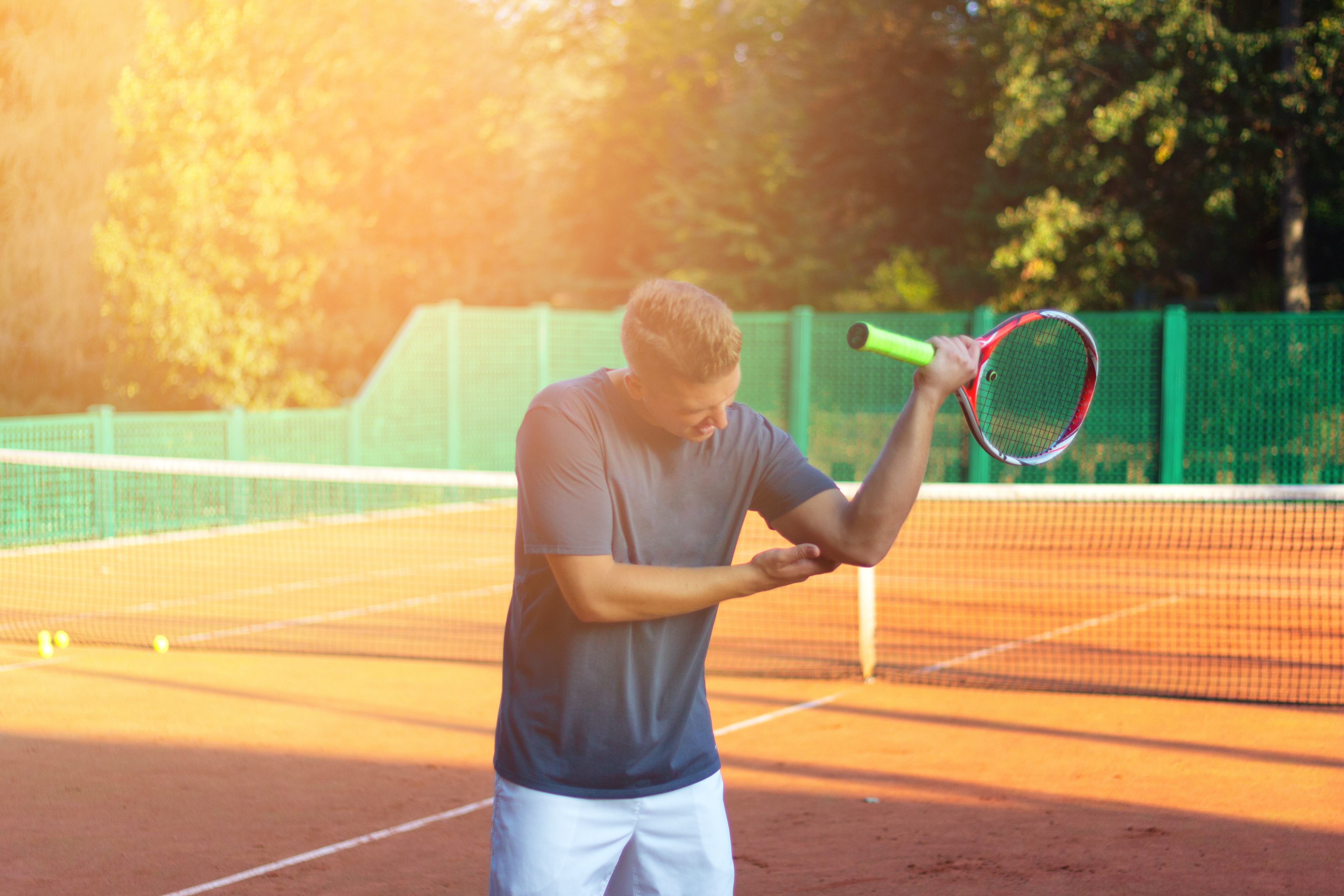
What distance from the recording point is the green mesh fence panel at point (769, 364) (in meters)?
20.3

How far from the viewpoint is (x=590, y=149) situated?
3594 cm

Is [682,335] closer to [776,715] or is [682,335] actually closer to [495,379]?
[776,715]

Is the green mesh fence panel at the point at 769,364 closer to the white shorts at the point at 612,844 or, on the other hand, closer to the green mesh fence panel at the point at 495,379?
the green mesh fence panel at the point at 495,379

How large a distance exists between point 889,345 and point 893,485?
26 cm

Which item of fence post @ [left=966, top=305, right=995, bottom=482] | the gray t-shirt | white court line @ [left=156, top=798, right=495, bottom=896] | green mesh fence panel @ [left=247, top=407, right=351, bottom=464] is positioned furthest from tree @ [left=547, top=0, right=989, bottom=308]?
the gray t-shirt

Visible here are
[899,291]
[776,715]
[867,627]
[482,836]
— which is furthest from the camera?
[899,291]

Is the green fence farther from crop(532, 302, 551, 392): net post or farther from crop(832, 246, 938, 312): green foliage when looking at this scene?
crop(832, 246, 938, 312): green foliage

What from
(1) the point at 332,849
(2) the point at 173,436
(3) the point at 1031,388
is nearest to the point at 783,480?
(3) the point at 1031,388

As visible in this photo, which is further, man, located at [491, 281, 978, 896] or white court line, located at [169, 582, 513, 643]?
→ white court line, located at [169, 582, 513, 643]

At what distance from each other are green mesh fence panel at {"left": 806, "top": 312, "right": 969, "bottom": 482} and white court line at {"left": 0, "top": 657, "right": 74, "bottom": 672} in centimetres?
1204

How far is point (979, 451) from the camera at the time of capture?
18.6 meters

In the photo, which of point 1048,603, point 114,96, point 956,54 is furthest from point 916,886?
point 956,54

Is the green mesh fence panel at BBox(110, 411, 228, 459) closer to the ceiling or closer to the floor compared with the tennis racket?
closer to the floor

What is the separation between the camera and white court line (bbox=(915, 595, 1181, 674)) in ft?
28.1
